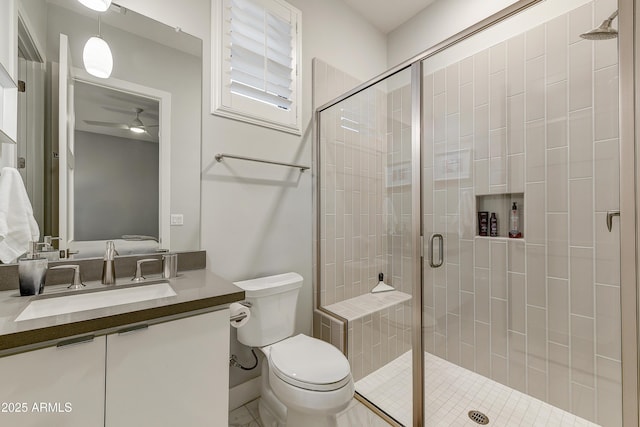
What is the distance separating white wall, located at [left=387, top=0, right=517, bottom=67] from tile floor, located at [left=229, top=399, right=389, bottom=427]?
266 cm

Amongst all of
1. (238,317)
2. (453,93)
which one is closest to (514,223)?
(453,93)

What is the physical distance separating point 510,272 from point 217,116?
202 centimetres

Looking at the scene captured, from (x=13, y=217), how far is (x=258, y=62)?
1.45m

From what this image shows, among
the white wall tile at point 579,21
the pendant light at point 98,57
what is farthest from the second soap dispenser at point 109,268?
→ the white wall tile at point 579,21

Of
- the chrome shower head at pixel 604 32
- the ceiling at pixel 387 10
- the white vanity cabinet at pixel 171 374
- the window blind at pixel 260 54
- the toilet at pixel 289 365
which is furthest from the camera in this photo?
the ceiling at pixel 387 10

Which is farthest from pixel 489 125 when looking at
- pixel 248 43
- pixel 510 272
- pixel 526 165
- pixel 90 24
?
pixel 90 24

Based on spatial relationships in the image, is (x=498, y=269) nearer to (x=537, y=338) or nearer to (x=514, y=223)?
(x=514, y=223)

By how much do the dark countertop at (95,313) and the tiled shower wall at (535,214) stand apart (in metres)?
1.13

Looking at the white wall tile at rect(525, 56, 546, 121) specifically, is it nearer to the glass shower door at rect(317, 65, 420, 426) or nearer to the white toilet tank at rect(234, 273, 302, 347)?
the glass shower door at rect(317, 65, 420, 426)

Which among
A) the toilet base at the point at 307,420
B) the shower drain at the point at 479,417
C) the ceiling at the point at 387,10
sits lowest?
the shower drain at the point at 479,417

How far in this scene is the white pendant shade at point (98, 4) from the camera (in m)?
1.14

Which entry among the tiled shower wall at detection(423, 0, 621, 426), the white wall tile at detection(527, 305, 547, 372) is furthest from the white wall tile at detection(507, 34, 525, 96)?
the white wall tile at detection(527, 305, 547, 372)

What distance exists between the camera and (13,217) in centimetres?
101

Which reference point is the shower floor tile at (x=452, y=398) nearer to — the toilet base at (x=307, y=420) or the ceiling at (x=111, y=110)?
the toilet base at (x=307, y=420)
